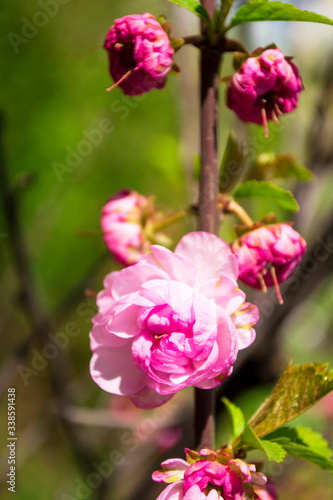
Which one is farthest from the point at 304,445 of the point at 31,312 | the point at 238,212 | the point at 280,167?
the point at 31,312

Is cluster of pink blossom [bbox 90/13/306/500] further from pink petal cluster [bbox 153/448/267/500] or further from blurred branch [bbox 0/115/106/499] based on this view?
blurred branch [bbox 0/115/106/499]

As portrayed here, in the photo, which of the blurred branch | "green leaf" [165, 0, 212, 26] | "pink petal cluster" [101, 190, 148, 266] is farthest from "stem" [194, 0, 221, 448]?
the blurred branch

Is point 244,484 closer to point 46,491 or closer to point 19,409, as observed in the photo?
point 46,491

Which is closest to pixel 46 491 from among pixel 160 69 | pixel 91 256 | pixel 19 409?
pixel 19 409

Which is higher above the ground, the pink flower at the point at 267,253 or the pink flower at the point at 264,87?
the pink flower at the point at 264,87

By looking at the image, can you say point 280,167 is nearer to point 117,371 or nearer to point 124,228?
point 124,228

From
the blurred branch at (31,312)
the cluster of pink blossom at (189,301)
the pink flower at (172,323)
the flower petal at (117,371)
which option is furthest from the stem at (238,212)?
the blurred branch at (31,312)

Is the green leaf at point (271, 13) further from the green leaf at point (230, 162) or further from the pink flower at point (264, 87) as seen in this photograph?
the green leaf at point (230, 162)
